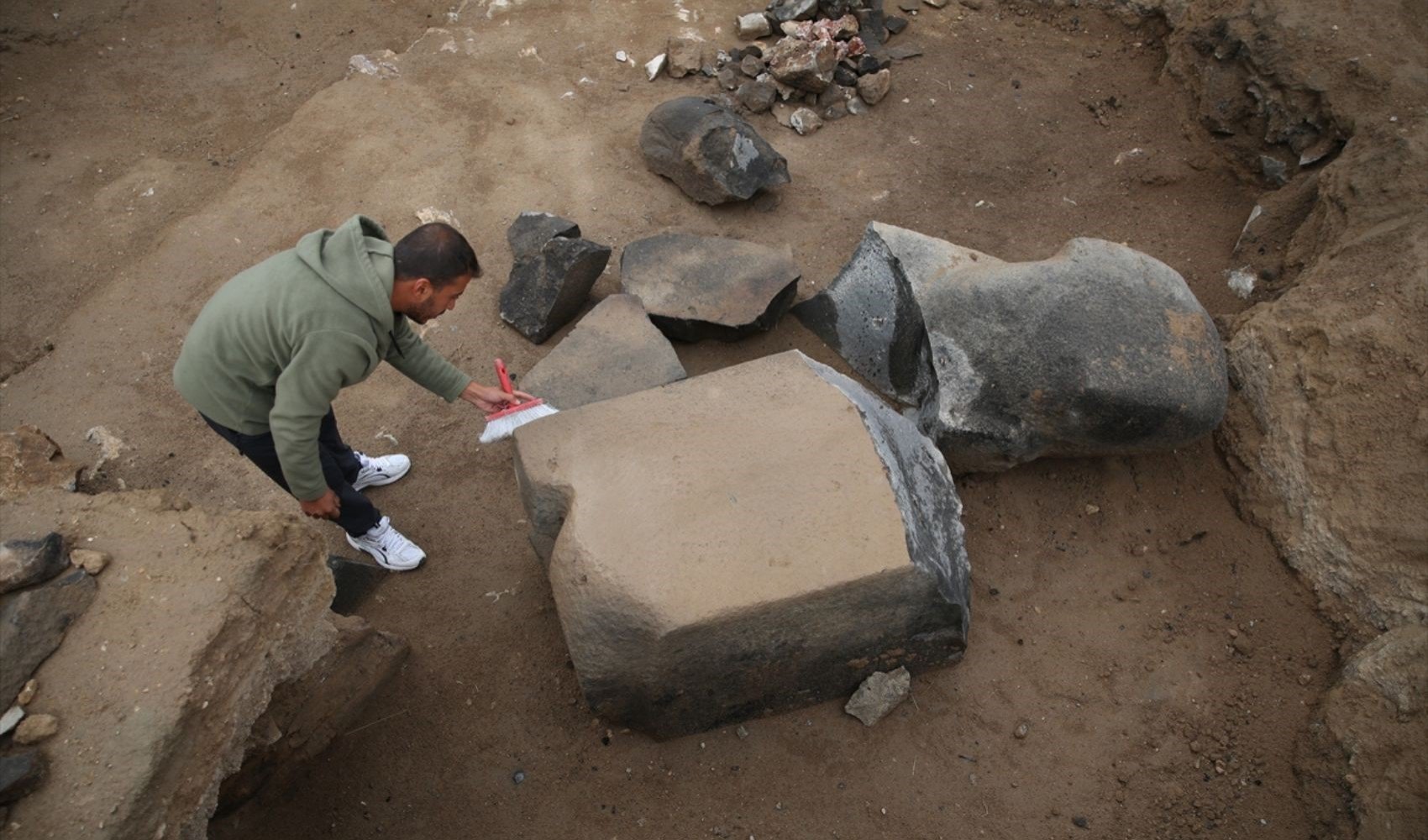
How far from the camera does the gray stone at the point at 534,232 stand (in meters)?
4.02

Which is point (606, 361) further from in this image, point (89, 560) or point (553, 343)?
point (89, 560)

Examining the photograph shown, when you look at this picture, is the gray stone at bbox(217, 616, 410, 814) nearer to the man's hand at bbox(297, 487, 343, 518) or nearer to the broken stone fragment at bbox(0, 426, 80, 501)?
the man's hand at bbox(297, 487, 343, 518)

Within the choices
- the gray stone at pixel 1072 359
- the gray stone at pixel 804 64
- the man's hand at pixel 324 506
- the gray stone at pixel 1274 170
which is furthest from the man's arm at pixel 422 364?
the gray stone at pixel 1274 170

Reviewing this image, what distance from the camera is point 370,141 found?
4691mm

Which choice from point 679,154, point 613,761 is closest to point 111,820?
point 613,761

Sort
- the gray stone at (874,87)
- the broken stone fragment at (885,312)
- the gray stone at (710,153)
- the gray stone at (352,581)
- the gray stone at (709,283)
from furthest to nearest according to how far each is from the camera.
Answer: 1. the gray stone at (874,87)
2. the gray stone at (710,153)
3. the gray stone at (709,283)
4. the broken stone fragment at (885,312)
5. the gray stone at (352,581)

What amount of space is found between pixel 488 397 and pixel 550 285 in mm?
1107

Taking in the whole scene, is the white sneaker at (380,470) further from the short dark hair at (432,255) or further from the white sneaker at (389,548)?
the short dark hair at (432,255)

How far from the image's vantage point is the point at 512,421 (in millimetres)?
2812

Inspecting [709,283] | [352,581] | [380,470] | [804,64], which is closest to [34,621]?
[352,581]

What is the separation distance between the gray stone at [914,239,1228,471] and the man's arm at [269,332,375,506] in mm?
1860

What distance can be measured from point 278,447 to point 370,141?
114 inches

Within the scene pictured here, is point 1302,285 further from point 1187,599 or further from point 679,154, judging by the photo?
point 679,154

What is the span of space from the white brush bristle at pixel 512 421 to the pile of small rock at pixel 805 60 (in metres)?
2.68
